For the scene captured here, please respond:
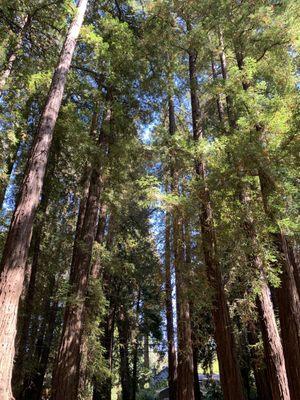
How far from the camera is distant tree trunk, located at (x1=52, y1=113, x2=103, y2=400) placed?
7.38 meters

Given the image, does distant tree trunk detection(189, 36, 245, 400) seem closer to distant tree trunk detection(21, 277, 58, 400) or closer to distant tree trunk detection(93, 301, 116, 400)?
distant tree trunk detection(93, 301, 116, 400)

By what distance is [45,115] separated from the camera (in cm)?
648

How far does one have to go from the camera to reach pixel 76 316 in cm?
800

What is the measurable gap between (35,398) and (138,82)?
42.2 ft

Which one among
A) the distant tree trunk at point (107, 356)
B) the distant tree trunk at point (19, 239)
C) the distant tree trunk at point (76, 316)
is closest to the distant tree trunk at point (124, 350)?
the distant tree trunk at point (107, 356)

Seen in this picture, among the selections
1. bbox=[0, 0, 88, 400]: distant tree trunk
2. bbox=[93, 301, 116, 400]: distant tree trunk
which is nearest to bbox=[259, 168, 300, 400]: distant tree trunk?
bbox=[0, 0, 88, 400]: distant tree trunk

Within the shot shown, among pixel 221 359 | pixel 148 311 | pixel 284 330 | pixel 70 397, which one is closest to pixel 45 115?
pixel 70 397

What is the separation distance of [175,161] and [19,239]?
17.3 feet

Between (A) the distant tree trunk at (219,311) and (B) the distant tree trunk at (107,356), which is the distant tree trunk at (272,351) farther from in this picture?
(B) the distant tree trunk at (107,356)

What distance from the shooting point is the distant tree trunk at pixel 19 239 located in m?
4.38

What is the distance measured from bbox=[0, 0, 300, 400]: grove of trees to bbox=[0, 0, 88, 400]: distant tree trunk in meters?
0.02

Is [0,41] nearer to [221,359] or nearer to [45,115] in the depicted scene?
[45,115]

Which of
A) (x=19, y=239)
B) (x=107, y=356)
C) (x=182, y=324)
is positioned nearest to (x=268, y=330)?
(x=182, y=324)

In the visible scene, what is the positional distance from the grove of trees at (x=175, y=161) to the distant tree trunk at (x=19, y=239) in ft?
0.08
